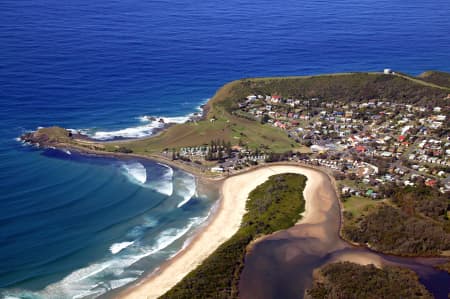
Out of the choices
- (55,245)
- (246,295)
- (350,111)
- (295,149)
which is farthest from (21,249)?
(350,111)

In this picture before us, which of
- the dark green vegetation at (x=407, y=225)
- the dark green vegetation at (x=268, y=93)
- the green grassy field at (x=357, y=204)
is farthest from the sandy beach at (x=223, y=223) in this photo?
the dark green vegetation at (x=268, y=93)

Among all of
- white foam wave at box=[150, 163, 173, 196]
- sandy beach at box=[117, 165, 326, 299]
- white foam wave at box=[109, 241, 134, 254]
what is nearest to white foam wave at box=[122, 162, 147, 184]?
white foam wave at box=[150, 163, 173, 196]

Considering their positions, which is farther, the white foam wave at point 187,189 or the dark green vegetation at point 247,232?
the white foam wave at point 187,189

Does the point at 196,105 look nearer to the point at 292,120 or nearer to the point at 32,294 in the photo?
the point at 292,120

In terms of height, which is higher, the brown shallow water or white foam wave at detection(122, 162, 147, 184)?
white foam wave at detection(122, 162, 147, 184)

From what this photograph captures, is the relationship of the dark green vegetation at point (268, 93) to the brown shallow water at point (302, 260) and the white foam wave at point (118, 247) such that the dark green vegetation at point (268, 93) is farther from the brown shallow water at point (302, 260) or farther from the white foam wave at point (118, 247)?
the white foam wave at point (118, 247)

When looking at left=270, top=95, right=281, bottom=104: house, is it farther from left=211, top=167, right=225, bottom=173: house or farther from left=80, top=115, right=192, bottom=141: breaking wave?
left=211, top=167, right=225, bottom=173: house
